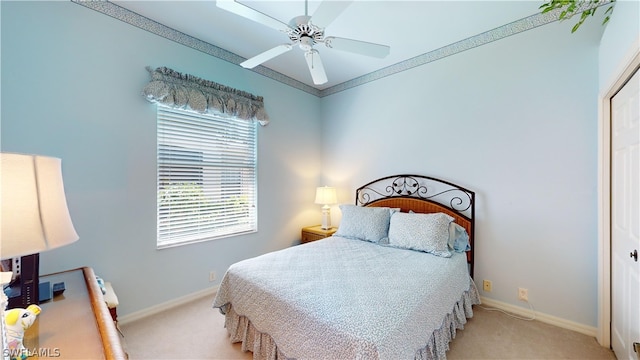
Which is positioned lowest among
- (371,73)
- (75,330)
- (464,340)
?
(464,340)

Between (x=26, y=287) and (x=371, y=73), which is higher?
(x=371, y=73)

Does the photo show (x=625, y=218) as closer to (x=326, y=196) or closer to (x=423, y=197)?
(x=423, y=197)

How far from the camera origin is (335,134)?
13.1ft

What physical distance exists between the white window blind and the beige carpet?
0.74 meters

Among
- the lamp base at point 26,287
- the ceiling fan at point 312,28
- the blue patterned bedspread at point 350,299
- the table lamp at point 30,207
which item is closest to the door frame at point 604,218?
the blue patterned bedspread at point 350,299

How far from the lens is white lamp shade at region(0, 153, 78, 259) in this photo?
684 millimetres

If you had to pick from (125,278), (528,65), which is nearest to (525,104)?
(528,65)

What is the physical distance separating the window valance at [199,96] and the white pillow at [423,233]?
2.07m

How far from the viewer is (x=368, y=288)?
5.50 feet

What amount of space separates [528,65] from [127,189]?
3.85 m

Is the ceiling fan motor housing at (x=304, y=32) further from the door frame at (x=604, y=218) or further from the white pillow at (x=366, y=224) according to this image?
the door frame at (x=604, y=218)

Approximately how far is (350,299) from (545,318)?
2.06 metres

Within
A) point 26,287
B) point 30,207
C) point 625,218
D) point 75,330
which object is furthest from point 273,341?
point 625,218

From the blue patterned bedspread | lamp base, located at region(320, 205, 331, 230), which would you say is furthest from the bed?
lamp base, located at region(320, 205, 331, 230)
